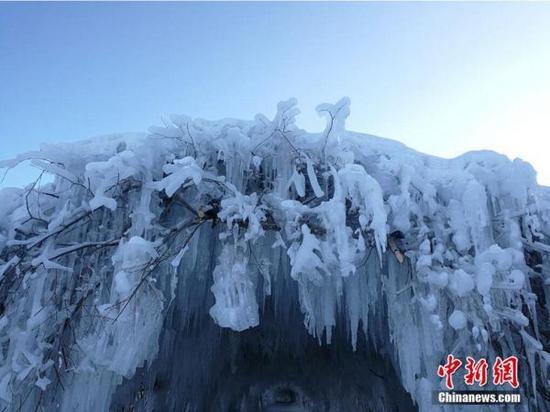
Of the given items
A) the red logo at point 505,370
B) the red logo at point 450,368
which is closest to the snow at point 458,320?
the red logo at point 450,368

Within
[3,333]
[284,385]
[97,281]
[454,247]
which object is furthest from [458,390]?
[3,333]

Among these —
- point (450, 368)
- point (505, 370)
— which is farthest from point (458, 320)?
point (505, 370)

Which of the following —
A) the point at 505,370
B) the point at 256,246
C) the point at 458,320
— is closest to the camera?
the point at 458,320

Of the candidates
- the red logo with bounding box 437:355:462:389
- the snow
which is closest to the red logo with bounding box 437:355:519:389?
the red logo with bounding box 437:355:462:389

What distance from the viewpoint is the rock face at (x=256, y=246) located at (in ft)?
10.8

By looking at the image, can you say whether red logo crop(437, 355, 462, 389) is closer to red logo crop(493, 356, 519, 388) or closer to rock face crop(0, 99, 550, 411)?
rock face crop(0, 99, 550, 411)

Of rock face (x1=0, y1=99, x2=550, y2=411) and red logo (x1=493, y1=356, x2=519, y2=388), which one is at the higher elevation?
rock face (x1=0, y1=99, x2=550, y2=411)

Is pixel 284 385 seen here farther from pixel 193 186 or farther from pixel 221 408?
pixel 193 186

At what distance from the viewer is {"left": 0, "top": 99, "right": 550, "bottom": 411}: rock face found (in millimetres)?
3295

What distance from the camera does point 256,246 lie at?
3766mm

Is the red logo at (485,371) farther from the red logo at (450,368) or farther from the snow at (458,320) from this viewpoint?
the snow at (458,320)

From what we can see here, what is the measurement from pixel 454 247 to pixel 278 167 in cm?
158

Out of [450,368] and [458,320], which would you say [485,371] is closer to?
[450,368]

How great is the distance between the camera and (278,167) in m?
3.71
